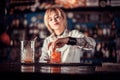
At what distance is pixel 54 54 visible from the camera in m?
2.19

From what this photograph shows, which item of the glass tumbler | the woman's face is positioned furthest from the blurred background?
the glass tumbler

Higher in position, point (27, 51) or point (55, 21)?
point (55, 21)

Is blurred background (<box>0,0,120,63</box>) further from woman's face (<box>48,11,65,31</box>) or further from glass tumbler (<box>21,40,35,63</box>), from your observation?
glass tumbler (<box>21,40,35,63</box>)

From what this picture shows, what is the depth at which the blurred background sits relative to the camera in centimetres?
397

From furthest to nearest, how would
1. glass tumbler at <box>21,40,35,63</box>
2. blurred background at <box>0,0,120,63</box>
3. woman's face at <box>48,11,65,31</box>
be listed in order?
1. blurred background at <box>0,0,120,63</box>
2. woman's face at <box>48,11,65,31</box>
3. glass tumbler at <box>21,40,35,63</box>

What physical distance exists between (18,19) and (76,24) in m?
1.04

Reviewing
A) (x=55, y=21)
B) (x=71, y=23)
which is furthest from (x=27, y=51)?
(x=71, y=23)

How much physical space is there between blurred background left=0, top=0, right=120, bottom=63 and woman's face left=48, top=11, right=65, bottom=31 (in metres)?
0.82

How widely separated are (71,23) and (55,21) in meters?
1.07

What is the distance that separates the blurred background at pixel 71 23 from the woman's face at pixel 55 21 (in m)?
0.82

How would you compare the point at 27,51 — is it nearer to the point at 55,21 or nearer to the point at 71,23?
the point at 55,21

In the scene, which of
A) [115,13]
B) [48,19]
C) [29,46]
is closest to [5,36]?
[48,19]

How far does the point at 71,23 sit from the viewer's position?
13.6 ft

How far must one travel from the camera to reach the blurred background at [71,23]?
13.0ft
